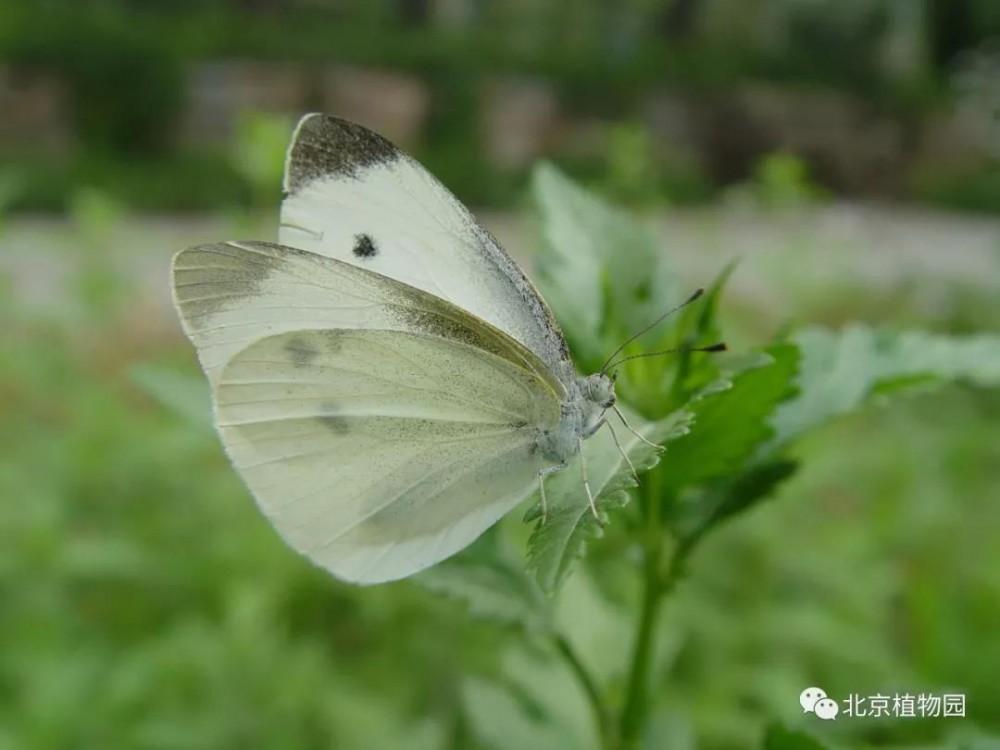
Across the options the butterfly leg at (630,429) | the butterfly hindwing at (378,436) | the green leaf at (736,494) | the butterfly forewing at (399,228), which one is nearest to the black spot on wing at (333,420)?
the butterfly hindwing at (378,436)

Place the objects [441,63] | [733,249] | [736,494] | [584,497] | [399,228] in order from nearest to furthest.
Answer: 1. [584,497]
2. [736,494]
3. [399,228]
4. [733,249]
5. [441,63]

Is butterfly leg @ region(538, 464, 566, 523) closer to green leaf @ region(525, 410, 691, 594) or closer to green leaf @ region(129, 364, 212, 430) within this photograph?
green leaf @ region(525, 410, 691, 594)

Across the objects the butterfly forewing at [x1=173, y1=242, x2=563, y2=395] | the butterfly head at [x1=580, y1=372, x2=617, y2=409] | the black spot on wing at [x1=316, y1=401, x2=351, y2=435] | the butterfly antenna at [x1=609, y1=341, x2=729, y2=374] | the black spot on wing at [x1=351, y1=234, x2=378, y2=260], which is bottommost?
the black spot on wing at [x1=316, y1=401, x2=351, y2=435]

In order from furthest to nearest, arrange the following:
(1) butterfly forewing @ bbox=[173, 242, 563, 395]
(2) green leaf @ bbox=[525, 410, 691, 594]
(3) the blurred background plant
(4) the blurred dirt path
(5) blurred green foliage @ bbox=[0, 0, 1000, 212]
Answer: (5) blurred green foliage @ bbox=[0, 0, 1000, 212]
(4) the blurred dirt path
(3) the blurred background plant
(1) butterfly forewing @ bbox=[173, 242, 563, 395]
(2) green leaf @ bbox=[525, 410, 691, 594]

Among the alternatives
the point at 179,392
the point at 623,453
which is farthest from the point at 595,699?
the point at 179,392

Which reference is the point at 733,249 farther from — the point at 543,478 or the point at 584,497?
the point at 584,497

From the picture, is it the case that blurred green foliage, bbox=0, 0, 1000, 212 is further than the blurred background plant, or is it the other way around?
blurred green foliage, bbox=0, 0, 1000, 212

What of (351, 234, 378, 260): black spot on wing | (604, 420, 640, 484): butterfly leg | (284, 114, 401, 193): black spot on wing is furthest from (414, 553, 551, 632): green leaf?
(284, 114, 401, 193): black spot on wing
